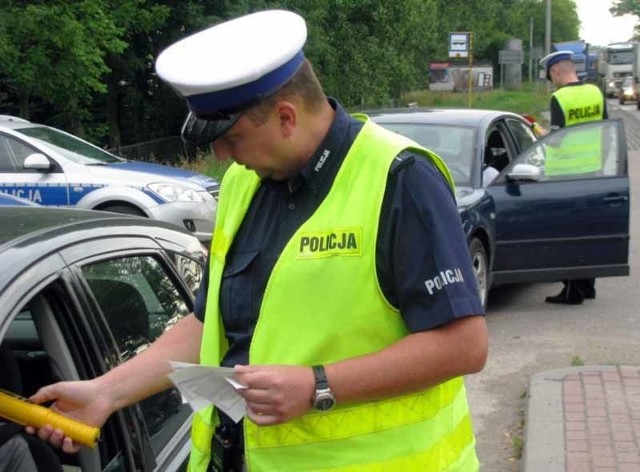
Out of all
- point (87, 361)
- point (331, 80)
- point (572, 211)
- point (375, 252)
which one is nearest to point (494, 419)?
point (572, 211)

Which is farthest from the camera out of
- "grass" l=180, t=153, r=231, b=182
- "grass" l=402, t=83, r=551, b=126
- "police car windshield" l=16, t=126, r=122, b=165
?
"grass" l=402, t=83, r=551, b=126

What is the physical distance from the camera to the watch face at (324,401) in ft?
6.75

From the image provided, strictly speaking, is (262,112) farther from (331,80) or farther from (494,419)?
(331,80)

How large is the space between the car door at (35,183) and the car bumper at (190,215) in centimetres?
94

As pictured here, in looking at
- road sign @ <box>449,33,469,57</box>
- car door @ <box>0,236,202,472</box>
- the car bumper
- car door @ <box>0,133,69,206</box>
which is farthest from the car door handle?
road sign @ <box>449,33,469,57</box>

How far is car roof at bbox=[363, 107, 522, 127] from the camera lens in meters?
9.09

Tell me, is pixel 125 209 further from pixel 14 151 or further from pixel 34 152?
pixel 14 151

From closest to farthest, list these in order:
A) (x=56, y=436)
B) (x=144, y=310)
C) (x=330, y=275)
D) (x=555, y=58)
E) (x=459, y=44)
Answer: (x=330, y=275)
(x=56, y=436)
(x=144, y=310)
(x=555, y=58)
(x=459, y=44)

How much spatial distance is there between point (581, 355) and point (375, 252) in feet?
18.3

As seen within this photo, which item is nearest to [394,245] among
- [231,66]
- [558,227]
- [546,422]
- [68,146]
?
[231,66]

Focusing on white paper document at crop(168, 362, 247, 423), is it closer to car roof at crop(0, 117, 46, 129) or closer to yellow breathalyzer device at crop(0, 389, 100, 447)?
yellow breathalyzer device at crop(0, 389, 100, 447)

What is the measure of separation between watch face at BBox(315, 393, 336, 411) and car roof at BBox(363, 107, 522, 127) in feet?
23.4

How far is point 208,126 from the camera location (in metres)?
2.13

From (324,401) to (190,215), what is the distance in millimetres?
9359
